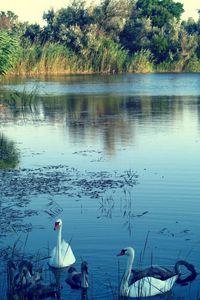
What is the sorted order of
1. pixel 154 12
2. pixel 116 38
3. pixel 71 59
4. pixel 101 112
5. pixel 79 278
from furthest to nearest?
1. pixel 154 12
2. pixel 116 38
3. pixel 71 59
4. pixel 101 112
5. pixel 79 278

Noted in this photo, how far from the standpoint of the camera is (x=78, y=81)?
139 ft

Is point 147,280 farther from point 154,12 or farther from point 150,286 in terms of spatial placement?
point 154,12

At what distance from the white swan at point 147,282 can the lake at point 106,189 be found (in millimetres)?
Answer: 185

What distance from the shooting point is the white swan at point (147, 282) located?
269 inches

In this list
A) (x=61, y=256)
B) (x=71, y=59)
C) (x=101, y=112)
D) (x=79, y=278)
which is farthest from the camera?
(x=71, y=59)

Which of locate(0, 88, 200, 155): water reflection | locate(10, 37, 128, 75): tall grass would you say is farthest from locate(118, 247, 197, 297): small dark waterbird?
locate(10, 37, 128, 75): tall grass

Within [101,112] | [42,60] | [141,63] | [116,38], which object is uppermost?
[116,38]

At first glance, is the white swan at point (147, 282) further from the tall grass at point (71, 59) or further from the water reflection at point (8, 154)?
the tall grass at point (71, 59)

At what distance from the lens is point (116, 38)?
60.0 meters

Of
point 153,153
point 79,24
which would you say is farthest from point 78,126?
point 79,24

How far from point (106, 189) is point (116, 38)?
4990 centimetres

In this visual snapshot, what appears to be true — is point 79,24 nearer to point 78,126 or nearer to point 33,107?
point 33,107

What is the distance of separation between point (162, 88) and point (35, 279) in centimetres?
3196

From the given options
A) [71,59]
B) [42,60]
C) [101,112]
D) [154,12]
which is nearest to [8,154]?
[101,112]
